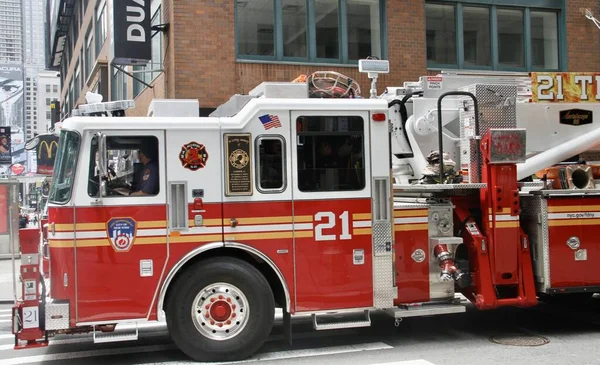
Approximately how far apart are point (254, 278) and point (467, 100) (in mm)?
3472

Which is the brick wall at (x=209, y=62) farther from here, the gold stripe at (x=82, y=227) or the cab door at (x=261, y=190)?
the gold stripe at (x=82, y=227)

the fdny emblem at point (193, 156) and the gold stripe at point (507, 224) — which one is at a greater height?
the fdny emblem at point (193, 156)

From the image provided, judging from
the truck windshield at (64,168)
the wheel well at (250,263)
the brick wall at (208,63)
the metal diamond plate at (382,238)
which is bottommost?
the wheel well at (250,263)

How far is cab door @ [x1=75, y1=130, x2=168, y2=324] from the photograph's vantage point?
6.20 metres

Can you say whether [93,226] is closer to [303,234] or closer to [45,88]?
[303,234]

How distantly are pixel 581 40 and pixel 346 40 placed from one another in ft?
22.8

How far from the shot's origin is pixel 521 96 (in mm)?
8625

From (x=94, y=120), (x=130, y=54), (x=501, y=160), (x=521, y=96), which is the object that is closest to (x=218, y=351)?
(x=94, y=120)

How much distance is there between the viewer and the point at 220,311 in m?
6.50

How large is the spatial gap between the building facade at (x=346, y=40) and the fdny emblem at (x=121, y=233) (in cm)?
823

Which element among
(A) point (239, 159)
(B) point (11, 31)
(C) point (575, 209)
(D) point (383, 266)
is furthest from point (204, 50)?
(B) point (11, 31)

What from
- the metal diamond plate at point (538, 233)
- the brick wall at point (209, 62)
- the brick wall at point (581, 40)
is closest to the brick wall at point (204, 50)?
the brick wall at point (209, 62)

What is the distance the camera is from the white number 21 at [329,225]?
6.74 meters

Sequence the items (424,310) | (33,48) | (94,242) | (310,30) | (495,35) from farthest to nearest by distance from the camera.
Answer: (33,48) → (495,35) → (310,30) → (424,310) → (94,242)
